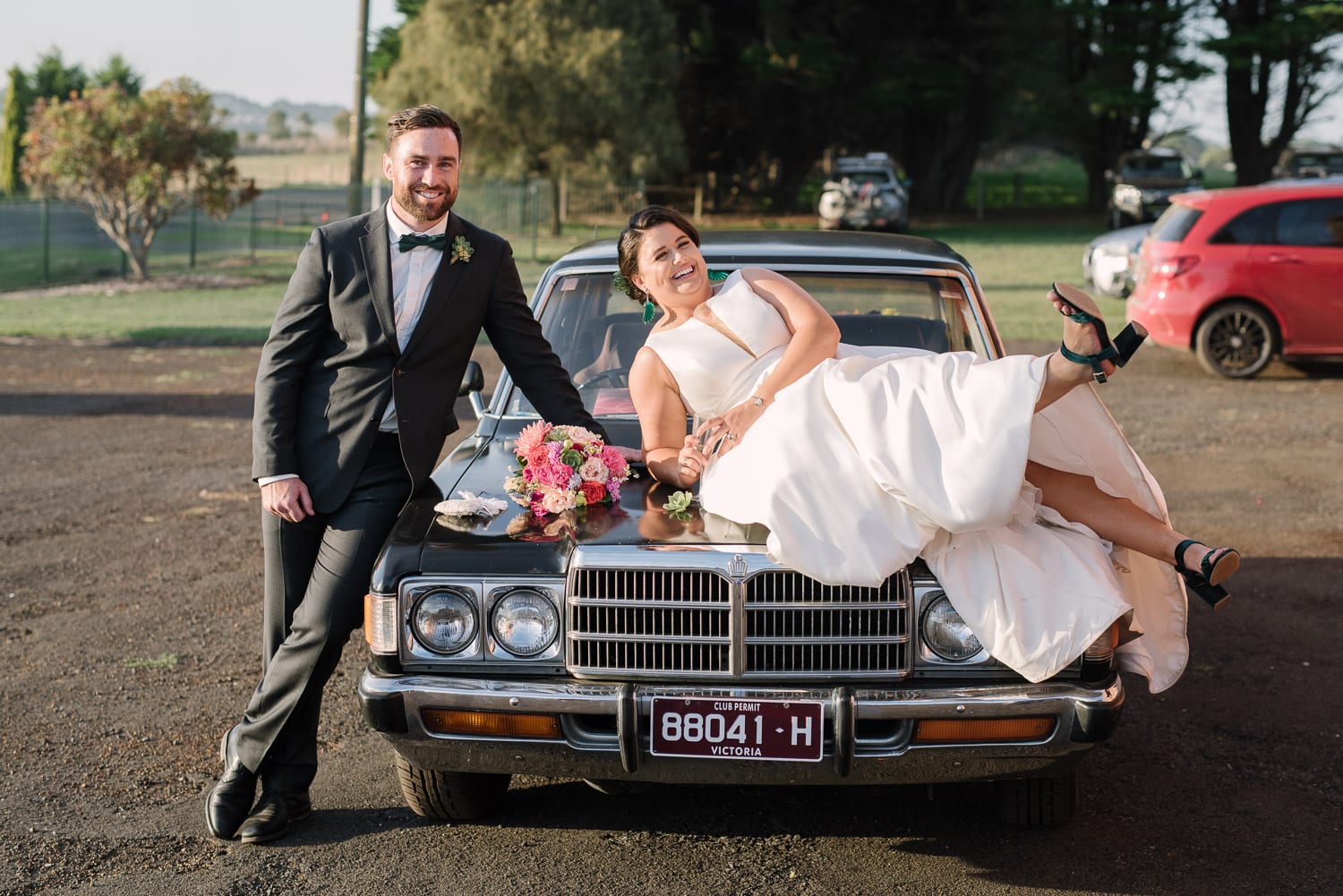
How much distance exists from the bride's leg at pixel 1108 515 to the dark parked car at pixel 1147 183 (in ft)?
103

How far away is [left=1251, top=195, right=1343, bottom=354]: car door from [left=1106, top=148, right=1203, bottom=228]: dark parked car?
21.1 metres

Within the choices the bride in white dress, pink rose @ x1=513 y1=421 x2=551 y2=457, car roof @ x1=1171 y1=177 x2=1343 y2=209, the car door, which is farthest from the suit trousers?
car roof @ x1=1171 y1=177 x2=1343 y2=209

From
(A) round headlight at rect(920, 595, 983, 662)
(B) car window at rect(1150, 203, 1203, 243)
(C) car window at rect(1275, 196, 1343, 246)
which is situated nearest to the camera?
(A) round headlight at rect(920, 595, 983, 662)

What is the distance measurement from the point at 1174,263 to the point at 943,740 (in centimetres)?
1082

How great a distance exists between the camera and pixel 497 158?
3850 cm

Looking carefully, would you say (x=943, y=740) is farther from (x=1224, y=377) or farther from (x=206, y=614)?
(x=1224, y=377)

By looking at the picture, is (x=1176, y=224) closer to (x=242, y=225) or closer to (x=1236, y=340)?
(x=1236, y=340)

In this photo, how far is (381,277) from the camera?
4168 millimetres

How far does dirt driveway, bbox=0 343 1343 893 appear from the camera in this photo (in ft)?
12.7

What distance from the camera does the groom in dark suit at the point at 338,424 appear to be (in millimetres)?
4074

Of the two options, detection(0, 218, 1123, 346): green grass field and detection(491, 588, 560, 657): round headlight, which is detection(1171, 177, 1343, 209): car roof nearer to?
detection(0, 218, 1123, 346): green grass field

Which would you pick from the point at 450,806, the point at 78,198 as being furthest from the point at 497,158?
the point at 450,806

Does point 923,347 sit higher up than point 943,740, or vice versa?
point 923,347

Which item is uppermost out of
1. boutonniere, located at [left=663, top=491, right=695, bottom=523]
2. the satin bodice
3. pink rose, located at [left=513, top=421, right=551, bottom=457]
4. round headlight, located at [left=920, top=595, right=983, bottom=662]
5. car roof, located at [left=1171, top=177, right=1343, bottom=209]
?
car roof, located at [left=1171, top=177, right=1343, bottom=209]
